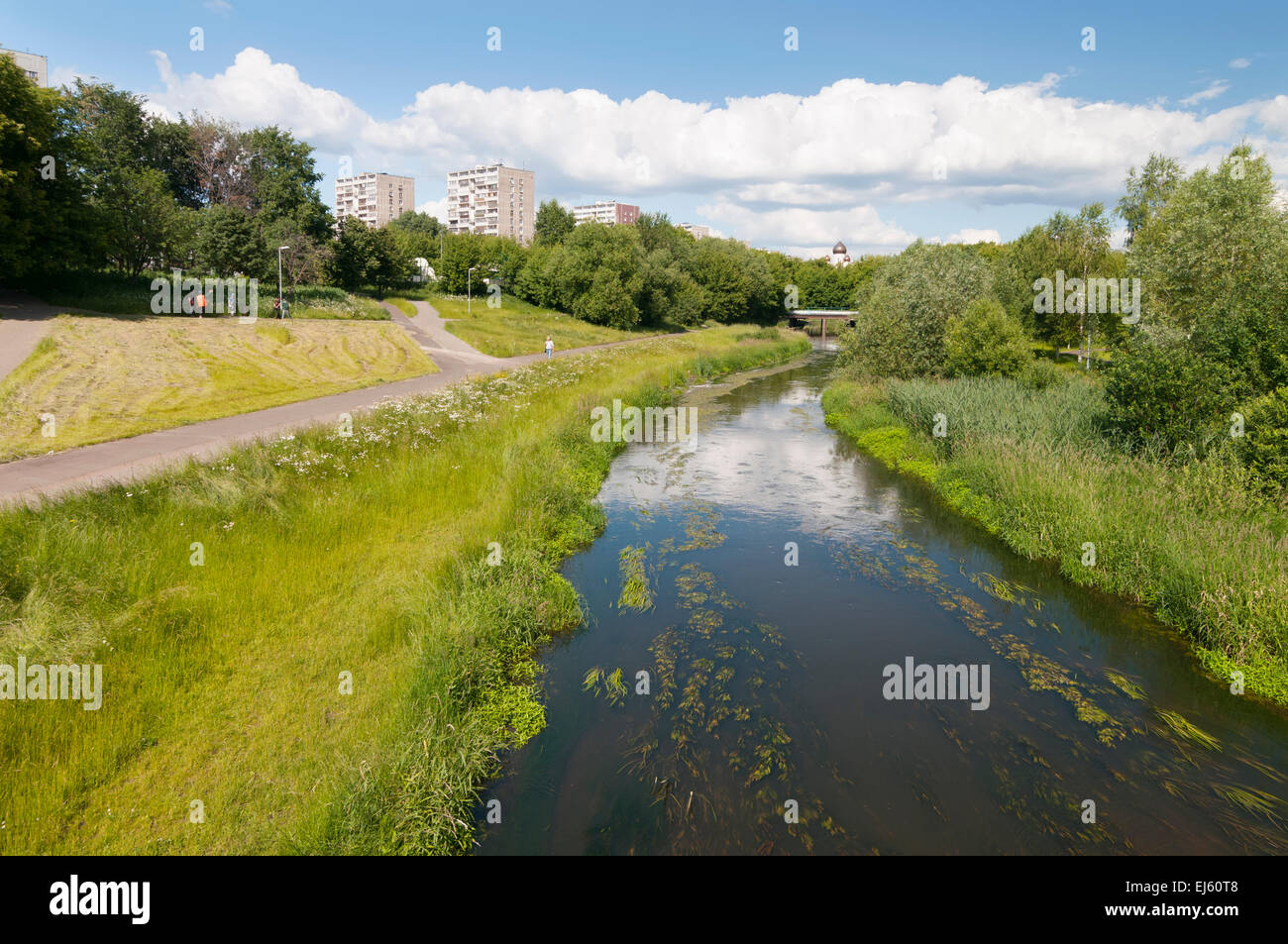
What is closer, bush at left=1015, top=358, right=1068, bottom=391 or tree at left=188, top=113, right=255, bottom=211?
bush at left=1015, top=358, right=1068, bottom=391

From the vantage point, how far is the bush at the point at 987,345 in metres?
26.5

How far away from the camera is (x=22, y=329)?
30.2m

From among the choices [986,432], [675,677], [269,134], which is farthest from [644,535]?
[269,134]

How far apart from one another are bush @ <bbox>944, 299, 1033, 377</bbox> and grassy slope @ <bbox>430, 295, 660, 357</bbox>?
30572mm

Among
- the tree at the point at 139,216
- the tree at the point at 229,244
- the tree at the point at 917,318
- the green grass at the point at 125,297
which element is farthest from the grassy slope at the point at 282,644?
the tree at the point at 229,244

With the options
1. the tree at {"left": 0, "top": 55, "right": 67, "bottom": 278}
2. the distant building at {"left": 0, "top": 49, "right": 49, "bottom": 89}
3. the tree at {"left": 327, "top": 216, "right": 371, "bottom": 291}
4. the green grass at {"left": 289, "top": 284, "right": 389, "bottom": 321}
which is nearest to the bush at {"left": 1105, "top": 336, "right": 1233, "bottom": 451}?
the tree at {"left": 0, "top": 55, "right": 67, "bottom": 278}

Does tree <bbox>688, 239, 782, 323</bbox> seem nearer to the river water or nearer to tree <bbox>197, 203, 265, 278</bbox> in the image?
tree <bbox>197, 203, 265, 278</bbox>

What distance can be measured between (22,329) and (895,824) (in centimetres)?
3886

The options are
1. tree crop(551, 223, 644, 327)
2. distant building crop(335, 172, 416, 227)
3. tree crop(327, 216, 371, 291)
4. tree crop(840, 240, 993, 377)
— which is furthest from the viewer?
distant building crop(335, 172, 416, 227)

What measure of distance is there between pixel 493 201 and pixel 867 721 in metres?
186

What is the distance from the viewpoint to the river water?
732cm

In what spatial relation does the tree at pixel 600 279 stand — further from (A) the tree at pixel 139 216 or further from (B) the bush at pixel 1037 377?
(B) the bush at pixel 1037 377

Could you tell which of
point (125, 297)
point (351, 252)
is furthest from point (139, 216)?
point (351, 252)

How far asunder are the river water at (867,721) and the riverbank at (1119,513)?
0.58 m
